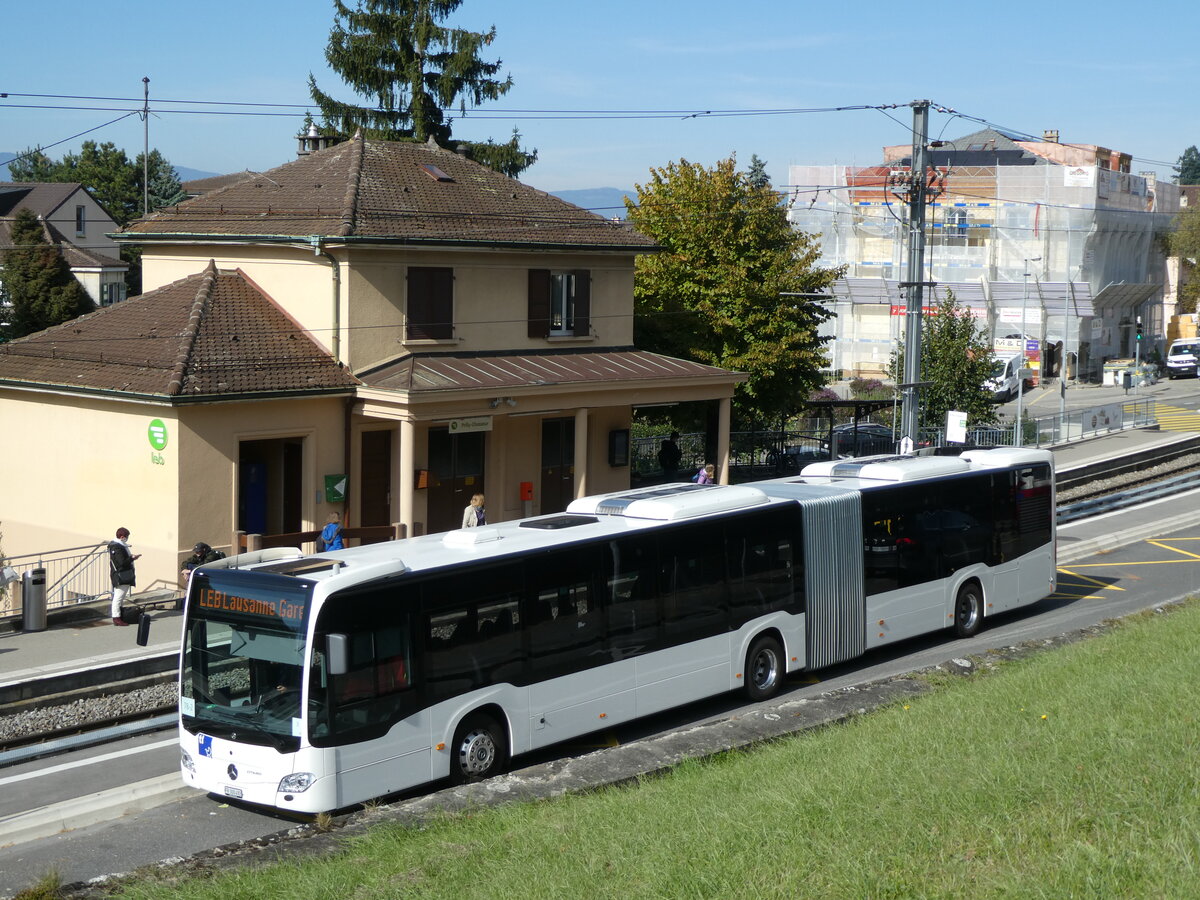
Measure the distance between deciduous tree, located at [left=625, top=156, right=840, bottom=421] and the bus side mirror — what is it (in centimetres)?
2379

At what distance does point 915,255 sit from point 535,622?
669 inches

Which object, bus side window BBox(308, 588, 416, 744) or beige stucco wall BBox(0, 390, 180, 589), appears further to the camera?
beige stucco wall BBox(0, 390, 180, 589)

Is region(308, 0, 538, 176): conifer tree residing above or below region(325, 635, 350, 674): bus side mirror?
above

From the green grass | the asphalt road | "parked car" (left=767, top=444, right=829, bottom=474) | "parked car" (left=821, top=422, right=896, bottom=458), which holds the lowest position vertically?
the asphalt road

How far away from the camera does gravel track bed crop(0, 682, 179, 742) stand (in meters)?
14.8

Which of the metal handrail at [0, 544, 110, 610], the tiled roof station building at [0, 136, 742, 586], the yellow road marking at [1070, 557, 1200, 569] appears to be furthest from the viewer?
the yellow road marking at [1070, 557, 1200, 569]

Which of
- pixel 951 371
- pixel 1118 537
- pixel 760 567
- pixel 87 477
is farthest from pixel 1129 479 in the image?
pixel 87 477

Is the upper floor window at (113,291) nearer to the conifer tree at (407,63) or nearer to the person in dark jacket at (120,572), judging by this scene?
the conifer tree at (407,63)

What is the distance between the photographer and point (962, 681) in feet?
45.5

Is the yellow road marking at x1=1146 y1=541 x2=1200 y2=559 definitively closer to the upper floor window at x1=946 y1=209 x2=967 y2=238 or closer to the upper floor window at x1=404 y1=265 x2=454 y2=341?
the upper floor window at x1=404 y1=265 x2=454 y2=341

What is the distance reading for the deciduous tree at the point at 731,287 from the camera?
113 ft

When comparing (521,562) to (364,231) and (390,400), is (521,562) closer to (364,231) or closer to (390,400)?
(390,400)

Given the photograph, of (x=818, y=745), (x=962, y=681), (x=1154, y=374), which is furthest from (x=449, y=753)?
(x=1154, y=374)

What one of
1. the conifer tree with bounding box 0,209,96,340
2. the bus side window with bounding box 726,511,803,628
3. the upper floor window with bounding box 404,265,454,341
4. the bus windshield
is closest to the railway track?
the bus windshield
